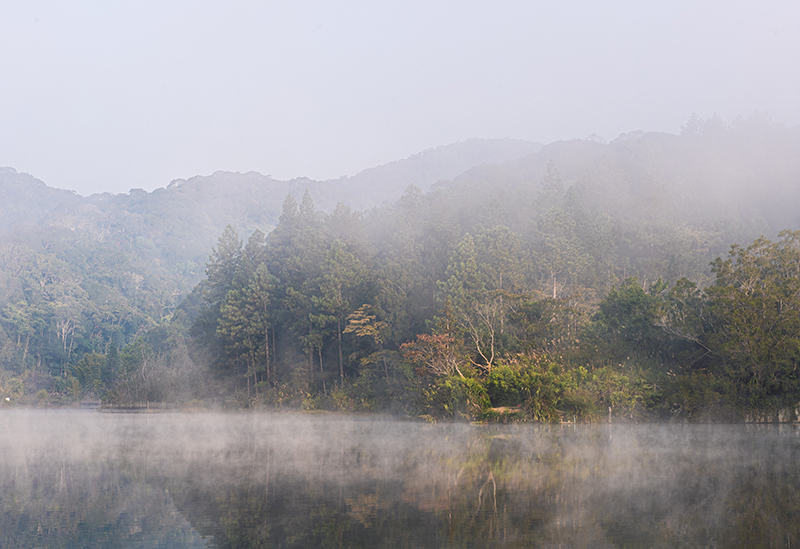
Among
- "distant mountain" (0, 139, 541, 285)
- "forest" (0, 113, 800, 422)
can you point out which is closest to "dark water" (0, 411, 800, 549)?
"forest" (0, 113, 800, 422)

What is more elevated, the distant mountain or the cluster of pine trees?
the distant mountain

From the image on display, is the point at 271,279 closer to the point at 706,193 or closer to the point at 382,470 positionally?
Result: the point at 382,470

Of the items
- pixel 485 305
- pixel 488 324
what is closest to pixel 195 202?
pixel 485 305

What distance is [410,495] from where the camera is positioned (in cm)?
946

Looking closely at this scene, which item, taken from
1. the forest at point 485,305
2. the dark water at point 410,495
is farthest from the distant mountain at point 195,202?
the dark water at point 410,495

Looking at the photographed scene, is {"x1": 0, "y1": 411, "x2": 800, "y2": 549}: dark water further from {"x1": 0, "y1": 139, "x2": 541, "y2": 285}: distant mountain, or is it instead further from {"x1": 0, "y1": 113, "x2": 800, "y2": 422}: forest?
{"x1": 0, "y1": 139, "x2": 541, "y2": 285}: distant mountain

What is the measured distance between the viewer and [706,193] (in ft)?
239

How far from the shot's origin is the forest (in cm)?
2553

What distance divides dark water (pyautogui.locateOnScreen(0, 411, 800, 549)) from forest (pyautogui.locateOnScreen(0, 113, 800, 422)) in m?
8.44

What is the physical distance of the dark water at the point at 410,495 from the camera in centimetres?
714

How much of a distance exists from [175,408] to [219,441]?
33.8 meters

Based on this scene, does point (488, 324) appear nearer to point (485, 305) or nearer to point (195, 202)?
point (485, 305)

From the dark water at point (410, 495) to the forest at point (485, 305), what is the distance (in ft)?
27.7

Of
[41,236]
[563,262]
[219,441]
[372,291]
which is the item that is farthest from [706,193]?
[41,236]
